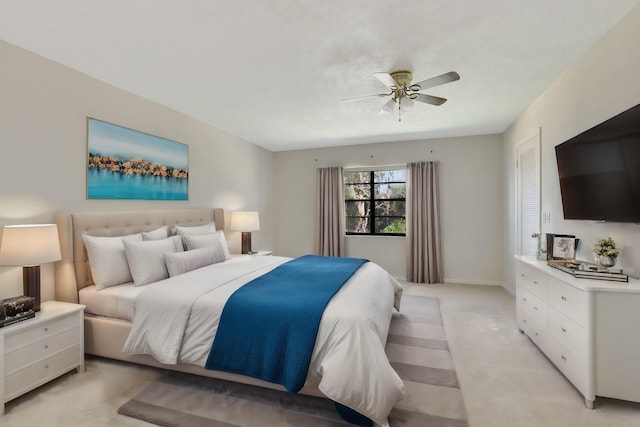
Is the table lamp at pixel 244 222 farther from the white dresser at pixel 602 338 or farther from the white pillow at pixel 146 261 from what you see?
the white dresser at pixel 602 338

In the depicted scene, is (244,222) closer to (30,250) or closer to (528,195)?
(30,250)

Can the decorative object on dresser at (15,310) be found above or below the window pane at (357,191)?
below

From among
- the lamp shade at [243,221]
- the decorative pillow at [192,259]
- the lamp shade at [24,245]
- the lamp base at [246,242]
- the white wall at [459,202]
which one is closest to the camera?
the lamp shade at [24,245]

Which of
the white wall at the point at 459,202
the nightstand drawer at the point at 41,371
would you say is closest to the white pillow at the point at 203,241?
the nightstand drawer at the point at 41,371

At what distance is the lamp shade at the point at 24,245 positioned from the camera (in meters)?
2.13

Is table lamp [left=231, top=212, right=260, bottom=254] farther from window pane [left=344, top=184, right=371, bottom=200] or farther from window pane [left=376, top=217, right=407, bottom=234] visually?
window pane [left=376, top=217, right=407, bottom=234]

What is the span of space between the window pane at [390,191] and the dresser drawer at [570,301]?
3.50 m

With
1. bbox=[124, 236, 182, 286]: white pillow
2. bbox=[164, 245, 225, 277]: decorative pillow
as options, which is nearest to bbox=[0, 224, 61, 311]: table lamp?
bbox=[124, 236, 182, 286]: white pillow

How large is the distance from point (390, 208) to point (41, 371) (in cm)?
520

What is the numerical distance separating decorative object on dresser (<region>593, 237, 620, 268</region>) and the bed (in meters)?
1.64

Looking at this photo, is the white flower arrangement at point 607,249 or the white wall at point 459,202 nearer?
the white flower arrangement at point 607,249

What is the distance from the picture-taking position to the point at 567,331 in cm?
222

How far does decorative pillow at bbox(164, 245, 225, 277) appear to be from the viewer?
294 cm

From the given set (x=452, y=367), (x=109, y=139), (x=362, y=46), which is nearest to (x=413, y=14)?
(x=362, y=46)
